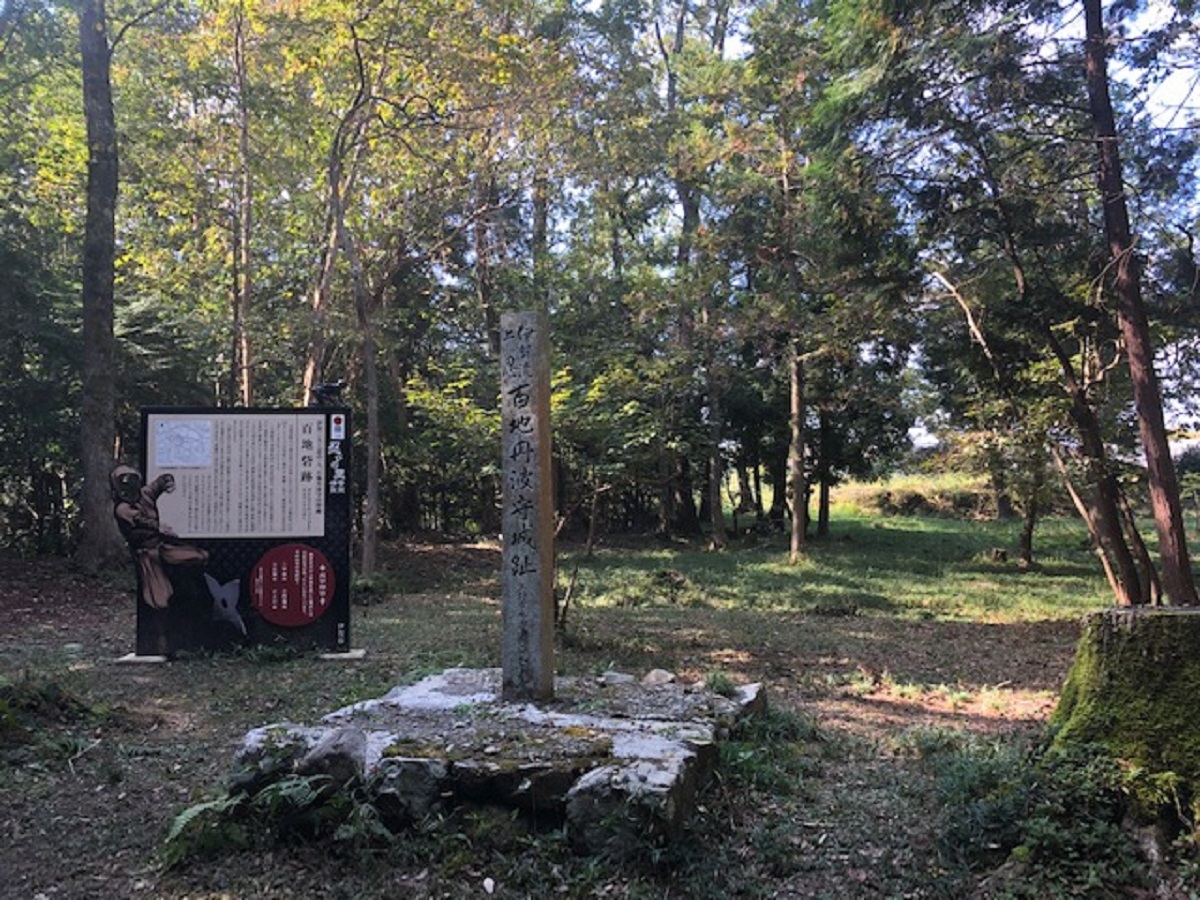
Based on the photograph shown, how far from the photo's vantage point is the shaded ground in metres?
3.22

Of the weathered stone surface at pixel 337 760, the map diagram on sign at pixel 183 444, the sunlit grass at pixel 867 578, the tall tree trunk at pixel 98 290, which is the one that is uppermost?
the tall tree trunk at pixel 98 290

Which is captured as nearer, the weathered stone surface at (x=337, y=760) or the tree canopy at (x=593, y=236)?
the weathered stone surface at (x=337, y=760)

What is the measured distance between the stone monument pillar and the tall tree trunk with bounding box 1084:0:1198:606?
670 cm

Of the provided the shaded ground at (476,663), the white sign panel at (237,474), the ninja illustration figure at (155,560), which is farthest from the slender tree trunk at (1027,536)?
the ninja illustration figure at (155,560)

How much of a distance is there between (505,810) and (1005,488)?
44.4ft

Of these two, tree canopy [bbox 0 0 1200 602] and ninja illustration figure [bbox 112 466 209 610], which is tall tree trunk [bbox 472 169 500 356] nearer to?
tree canopy [bbox 0 0 1200 602]

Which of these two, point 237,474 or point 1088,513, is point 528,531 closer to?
point 237,474

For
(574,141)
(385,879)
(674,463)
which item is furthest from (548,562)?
(674,463)

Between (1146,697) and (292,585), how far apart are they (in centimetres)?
636

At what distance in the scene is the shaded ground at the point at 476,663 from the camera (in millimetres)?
3219

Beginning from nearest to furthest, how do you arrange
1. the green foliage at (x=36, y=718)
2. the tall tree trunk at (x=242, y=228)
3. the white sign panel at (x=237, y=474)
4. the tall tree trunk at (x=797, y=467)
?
the green foliage at (x=36, y=718) → the white sign panel at (x=237, y=474) → the tall tree trunk at (x=242, y=228) → the tall tree trunk at (x=797, y=467)

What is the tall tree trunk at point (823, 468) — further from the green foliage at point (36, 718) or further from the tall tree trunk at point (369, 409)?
the green foliage at point (36, 718)

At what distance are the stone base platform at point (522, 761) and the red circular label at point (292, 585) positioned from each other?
319 centimetres

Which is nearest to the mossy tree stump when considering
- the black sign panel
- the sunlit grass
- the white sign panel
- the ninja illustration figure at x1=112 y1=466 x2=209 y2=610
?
the black sign panel
